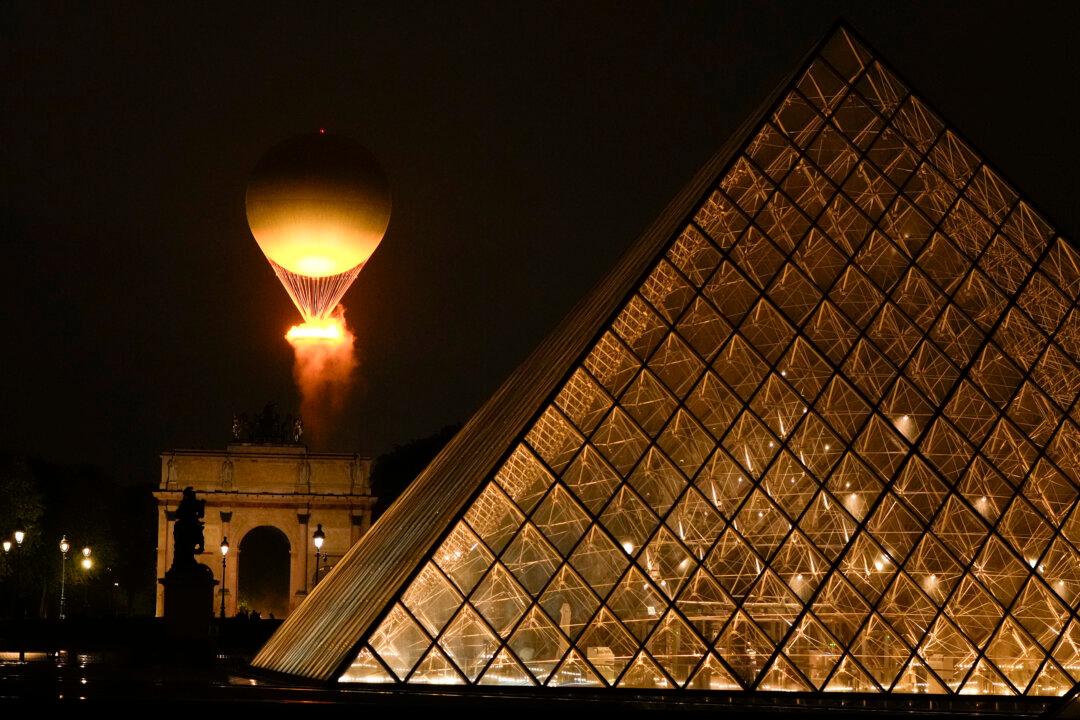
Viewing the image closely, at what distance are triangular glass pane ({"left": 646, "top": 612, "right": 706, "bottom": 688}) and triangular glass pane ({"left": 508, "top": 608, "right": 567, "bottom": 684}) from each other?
124cm

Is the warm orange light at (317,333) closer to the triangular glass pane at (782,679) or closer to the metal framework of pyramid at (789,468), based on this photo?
the metal framework of pyramid at (789,468)

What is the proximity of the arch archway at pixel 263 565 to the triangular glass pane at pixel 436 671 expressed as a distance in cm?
7061

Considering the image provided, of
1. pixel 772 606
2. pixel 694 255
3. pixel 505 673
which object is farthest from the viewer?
pixel 694 255

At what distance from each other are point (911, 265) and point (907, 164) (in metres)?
2.11

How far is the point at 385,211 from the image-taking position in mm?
32281

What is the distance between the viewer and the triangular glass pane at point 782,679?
19.4 m

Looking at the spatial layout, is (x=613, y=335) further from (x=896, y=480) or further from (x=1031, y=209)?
(x=1031, y=209)

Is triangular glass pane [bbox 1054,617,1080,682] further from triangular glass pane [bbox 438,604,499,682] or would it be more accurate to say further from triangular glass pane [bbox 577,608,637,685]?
triangular glass pane [bbox 438,604,499,682]

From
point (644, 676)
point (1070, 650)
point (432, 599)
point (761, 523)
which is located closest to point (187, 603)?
point (432, 599)

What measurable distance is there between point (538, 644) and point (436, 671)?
1396mm

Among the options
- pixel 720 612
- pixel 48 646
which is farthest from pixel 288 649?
pixel 48 646

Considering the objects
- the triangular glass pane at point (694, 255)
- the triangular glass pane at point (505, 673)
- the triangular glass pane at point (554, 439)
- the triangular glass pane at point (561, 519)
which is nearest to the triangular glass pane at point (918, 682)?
the triangular glass pane at point (561, 519)

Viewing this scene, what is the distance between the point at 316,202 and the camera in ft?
100.0

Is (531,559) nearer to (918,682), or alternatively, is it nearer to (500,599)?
(500,599)
